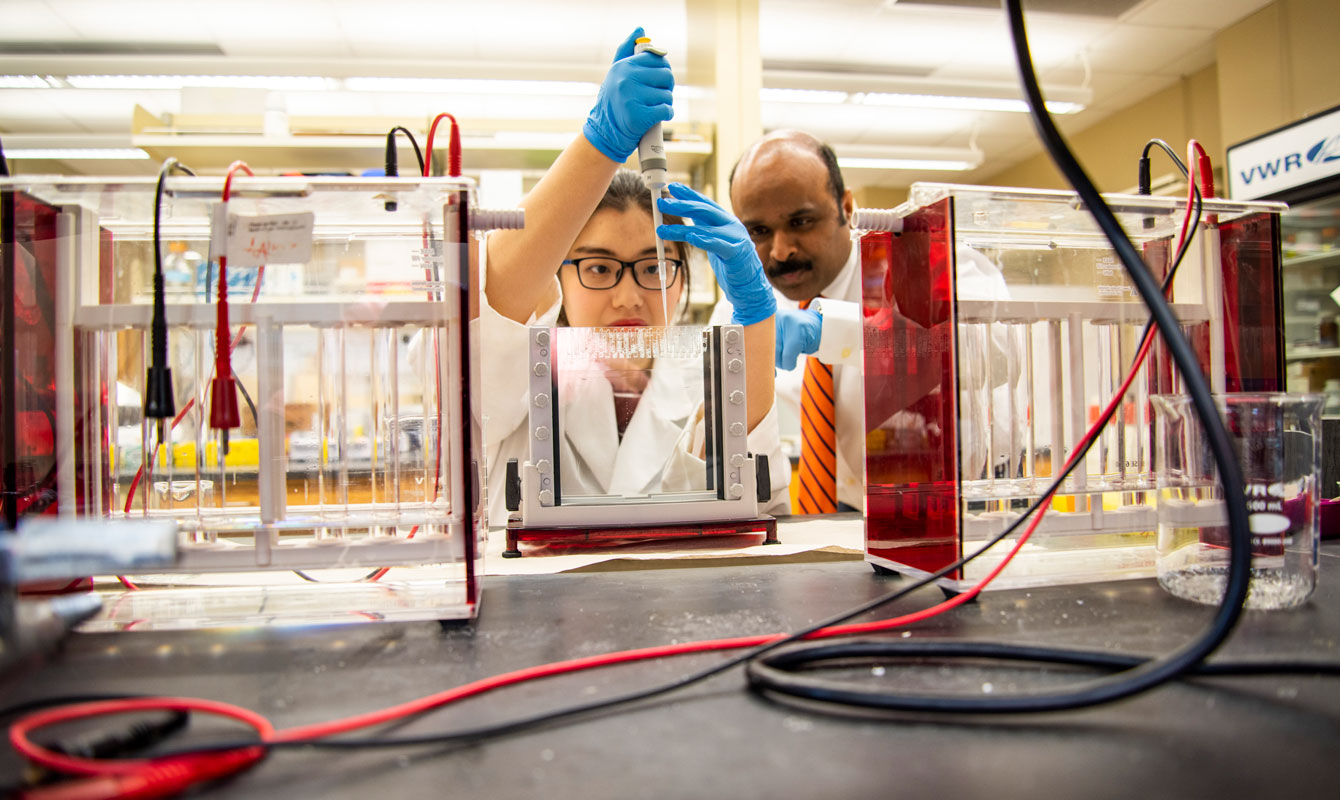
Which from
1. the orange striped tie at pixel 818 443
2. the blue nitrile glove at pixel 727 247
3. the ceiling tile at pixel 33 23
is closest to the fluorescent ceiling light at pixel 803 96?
the orange striped tie at pixel 818 443

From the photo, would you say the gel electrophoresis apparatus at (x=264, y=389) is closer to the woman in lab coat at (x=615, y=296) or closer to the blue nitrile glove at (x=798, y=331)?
the woman in lab coat at (x=615, y=296)

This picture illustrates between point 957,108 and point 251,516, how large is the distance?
15.5 ft

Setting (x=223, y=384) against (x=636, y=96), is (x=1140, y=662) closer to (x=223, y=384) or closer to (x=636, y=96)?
(x=223, y=384)

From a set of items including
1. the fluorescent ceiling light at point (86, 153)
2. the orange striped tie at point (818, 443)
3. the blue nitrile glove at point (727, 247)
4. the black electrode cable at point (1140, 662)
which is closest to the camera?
the black electrode cable at point (1140, 662)

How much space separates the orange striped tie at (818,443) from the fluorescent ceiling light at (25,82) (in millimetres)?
4216

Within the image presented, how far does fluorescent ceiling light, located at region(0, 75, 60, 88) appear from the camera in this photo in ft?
11.6

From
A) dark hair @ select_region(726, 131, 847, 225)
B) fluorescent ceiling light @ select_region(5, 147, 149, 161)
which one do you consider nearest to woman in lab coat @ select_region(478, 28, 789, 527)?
dark hair @ select_region(726, 131, 847, 225)

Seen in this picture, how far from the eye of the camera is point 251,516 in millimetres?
589

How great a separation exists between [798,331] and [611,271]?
370mm

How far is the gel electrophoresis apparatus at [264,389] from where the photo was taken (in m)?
0.57

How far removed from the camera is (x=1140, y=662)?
413 millimetres

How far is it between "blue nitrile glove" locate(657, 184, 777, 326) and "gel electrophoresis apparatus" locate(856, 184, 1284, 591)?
1.28 feet

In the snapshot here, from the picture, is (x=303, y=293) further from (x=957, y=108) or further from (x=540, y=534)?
(x=957, y=108)

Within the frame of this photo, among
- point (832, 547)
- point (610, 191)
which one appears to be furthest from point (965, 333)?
point (610, 191)
